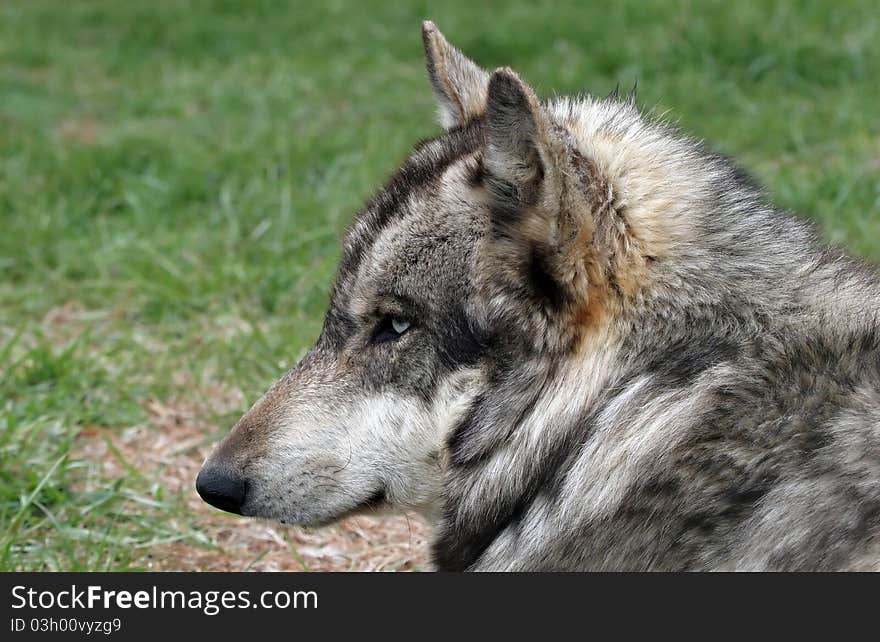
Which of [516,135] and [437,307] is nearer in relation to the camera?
[516,135]

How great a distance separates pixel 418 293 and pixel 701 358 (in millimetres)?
835

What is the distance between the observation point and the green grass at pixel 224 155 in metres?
5.41

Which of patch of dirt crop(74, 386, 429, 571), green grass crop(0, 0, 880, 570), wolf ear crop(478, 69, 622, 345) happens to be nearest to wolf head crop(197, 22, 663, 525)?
wolf ear crop(478, 69, 622, 345)

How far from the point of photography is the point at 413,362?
327cm

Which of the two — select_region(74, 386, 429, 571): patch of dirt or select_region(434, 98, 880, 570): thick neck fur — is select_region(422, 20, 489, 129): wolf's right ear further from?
select_region(74, 386, 429, 571): patch of dirt

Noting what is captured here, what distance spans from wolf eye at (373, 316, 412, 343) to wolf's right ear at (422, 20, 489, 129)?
2.76 ft

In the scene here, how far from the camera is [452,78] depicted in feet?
12.8

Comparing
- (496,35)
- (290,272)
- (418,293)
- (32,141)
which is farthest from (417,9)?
(418,293)

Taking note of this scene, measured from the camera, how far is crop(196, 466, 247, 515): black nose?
3.31 meters

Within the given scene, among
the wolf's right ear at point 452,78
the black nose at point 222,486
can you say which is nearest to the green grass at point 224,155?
the wolf's right ear at point 452,78

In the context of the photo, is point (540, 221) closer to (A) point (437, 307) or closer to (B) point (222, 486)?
(A) point (437, 307)

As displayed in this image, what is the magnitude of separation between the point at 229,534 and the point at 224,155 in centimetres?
492

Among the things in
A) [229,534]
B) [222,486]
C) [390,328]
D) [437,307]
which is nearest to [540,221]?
[437,307]
